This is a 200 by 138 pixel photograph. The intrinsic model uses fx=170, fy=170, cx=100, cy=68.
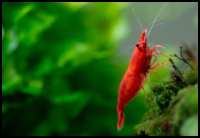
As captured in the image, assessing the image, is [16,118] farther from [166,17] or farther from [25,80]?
[166,17]

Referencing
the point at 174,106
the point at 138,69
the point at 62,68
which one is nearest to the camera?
the point at 174,106

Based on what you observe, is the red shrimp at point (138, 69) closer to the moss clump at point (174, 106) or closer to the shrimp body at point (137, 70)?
the shrimp body at point (137, 70)

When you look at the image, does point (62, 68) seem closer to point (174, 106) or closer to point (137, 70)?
point (137, 70)

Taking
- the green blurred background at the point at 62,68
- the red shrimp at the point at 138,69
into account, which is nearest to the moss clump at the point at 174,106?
the red shrimp at the point at 138,69

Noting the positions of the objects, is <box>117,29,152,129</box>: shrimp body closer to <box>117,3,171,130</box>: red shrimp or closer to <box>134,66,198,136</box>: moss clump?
<box>117,3,171,130</box>: red shrimp

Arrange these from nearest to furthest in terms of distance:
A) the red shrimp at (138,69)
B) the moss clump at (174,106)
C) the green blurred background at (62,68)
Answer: the moss clump at (174,106) → the red shrimp at (138,69) → the green blurred background at (62,68)

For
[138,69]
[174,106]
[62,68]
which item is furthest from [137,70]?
[62,68]

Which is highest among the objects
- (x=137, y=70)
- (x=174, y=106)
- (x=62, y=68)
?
(x=62, y=68)
